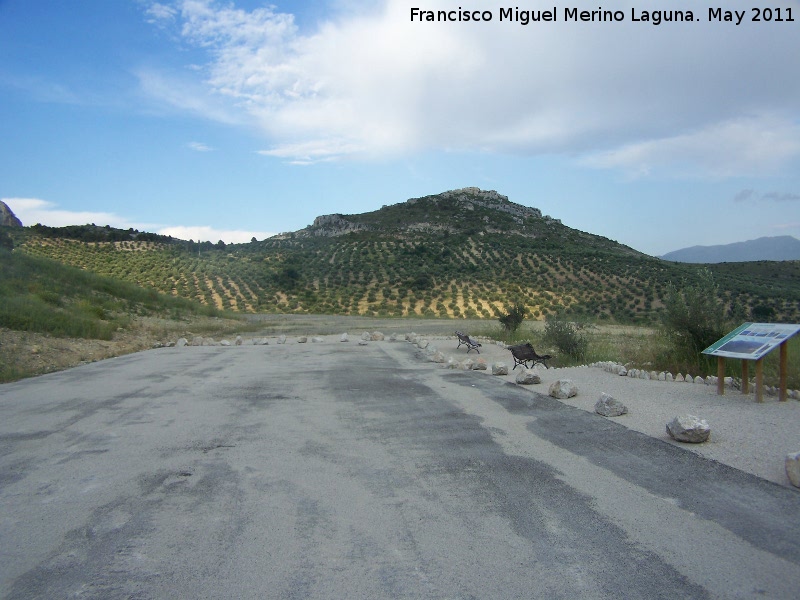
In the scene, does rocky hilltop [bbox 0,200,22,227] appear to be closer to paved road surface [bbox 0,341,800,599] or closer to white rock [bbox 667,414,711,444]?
paved road surface [bbox 0,341,800,599]

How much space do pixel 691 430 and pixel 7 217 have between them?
284 ft

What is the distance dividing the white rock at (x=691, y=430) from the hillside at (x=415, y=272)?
104 feet

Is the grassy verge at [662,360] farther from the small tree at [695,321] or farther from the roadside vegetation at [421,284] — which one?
the small tree at [695,321]

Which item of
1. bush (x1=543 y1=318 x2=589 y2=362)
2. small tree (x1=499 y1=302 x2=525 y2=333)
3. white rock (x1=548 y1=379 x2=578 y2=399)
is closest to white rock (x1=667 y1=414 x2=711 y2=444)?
white rock (x1=548 y1=379 x2=578 y2=399)

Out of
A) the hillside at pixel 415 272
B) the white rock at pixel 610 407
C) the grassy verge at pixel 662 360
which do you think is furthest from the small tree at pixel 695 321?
the hillside at pixel 415 272

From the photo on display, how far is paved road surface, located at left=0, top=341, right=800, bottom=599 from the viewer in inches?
151

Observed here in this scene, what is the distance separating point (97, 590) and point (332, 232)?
8066 centimetres

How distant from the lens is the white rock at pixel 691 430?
22.3ft

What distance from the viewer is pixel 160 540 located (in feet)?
14.6

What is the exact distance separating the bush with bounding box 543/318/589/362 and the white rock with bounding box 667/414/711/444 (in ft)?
29.8

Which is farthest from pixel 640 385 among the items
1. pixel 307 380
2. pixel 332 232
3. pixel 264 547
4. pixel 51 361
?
pixel 332 232

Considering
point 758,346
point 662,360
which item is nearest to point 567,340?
point 662,360

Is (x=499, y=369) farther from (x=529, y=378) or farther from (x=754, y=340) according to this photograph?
(x=754, y=340)

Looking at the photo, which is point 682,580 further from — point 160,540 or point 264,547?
point 160,540
